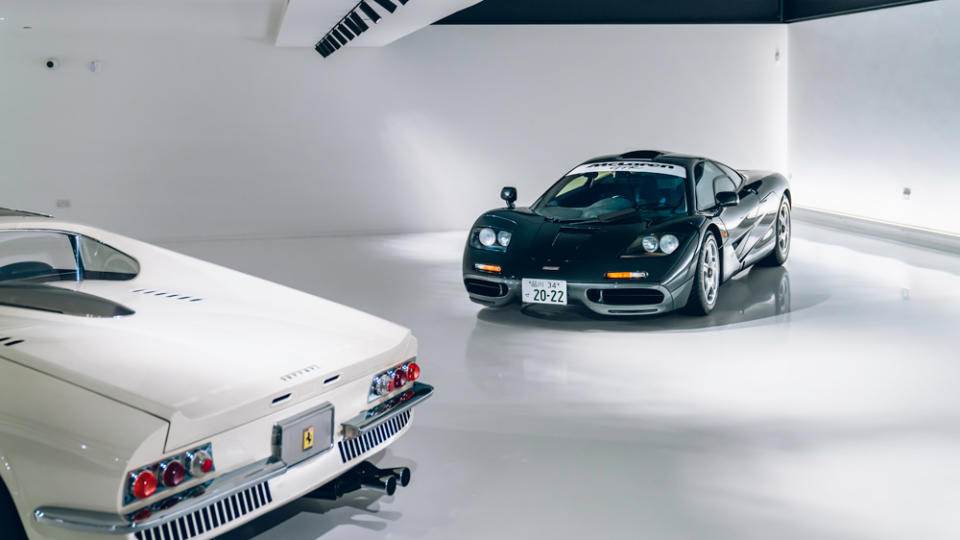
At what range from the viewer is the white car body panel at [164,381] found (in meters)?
2.01

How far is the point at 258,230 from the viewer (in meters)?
10.2

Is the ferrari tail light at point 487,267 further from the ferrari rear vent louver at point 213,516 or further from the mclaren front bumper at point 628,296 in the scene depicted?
the ferrari rear vent louver at point 213,516

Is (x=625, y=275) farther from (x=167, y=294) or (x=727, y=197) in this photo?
(x=167, y=294)

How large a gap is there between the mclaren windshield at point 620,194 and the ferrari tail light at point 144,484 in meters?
4.08

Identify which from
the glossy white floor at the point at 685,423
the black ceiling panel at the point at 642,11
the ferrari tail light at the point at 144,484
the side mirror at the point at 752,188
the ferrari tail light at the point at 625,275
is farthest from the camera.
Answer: the black ceiling panel at the point at 642,11

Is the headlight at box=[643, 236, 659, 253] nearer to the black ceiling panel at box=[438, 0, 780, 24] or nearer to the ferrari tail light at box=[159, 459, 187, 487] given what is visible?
the ferrari tail light at box=[159, 459, 187, 487]

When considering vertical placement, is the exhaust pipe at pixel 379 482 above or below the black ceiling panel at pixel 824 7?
below

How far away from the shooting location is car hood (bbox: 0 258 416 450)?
7.09 ft

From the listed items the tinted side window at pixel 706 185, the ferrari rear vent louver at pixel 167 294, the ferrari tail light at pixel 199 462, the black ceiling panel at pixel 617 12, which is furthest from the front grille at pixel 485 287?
the black ceiling panel at pixel 617 12

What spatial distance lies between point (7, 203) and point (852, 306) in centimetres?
839

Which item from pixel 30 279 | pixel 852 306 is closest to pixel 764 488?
pixel 30 279

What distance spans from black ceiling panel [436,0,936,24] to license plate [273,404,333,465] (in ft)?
28.1

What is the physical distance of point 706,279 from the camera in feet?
18.4

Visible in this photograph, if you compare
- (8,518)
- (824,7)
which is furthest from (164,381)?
(824,7)
